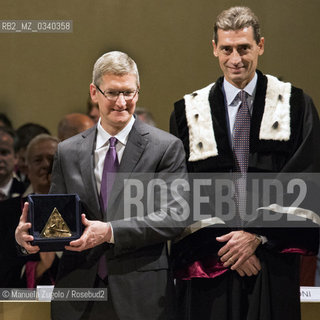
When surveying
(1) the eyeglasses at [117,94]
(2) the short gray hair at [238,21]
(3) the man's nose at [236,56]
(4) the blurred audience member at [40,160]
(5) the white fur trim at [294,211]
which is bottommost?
(5) the white fur trim at [294,211]

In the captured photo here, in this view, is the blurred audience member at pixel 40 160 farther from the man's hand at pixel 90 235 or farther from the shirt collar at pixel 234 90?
the shirt collar at pixel 234 90

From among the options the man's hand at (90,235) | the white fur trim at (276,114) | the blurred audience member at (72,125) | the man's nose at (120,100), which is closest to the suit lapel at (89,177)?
the man's hand at (90,235)

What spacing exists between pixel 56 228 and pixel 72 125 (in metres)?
0.76

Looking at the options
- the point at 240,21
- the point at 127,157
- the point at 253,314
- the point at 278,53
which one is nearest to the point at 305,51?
the point at 278,53

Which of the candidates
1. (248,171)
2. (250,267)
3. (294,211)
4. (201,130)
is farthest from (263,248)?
(201,130)

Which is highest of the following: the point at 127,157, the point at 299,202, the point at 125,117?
the point at 125,117

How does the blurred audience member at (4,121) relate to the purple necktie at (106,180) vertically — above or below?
above

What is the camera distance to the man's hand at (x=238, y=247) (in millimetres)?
2984

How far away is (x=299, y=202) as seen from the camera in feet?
9.97

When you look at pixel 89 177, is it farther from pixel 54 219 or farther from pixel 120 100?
pixel 120 100

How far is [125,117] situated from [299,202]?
0.88 metres

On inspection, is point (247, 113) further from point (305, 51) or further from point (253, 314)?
point (253, 314)

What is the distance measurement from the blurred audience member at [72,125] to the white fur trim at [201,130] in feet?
1.88

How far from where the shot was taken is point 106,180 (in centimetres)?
300
